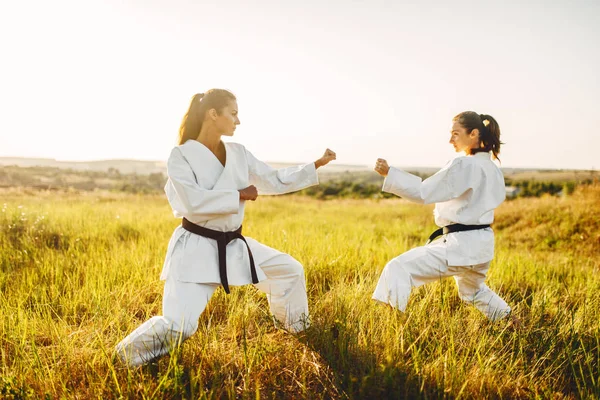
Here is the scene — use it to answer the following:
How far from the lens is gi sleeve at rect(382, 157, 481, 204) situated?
9.68ft

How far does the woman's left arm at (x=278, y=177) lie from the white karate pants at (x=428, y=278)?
0.96 meters

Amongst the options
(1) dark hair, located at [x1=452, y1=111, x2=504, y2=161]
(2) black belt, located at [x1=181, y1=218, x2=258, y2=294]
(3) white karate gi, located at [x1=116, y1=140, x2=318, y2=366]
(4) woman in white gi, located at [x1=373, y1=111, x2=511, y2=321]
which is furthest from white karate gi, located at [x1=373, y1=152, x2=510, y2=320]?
(2) black belt, located at [x1=181, y1=218, x2=258, y2=294]

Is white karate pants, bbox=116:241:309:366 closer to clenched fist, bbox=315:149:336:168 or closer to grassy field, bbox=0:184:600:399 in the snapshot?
grassy field, bbox=0:184:600:399

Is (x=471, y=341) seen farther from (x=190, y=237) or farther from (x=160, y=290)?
(x=160, y=290)

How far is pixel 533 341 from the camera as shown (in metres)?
2.70

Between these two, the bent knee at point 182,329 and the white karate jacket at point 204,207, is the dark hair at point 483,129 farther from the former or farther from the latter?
the bent knee at point 182,329

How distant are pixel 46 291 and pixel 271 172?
2.40 metres

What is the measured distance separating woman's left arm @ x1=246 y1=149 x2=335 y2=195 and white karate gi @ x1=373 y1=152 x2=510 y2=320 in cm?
62

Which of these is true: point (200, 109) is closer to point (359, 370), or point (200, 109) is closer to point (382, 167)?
point (382, 167)

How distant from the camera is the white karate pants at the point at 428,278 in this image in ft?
9.42

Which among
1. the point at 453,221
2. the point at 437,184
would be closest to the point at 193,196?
the point at 437,184

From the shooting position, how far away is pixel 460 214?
3.08 metres

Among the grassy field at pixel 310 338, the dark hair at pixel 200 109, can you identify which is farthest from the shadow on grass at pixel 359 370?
the dark hair at pixel 200 109

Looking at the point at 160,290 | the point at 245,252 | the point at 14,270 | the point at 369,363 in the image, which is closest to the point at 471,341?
the point at 369,363
